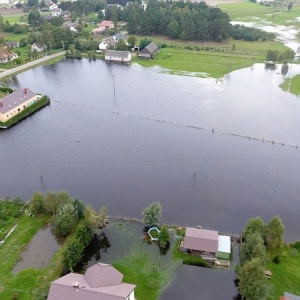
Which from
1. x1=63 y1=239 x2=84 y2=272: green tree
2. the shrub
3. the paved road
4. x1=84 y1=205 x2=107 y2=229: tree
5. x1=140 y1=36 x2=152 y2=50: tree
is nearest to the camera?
x1=63 y1=239 x2=84 y2=272: green tree

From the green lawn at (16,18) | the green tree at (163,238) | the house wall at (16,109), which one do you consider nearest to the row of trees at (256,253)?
the green tree at (163,238)

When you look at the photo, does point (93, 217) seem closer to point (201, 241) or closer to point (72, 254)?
point (72, 254)

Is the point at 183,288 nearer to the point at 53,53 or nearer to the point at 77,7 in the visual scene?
the point at 53,53

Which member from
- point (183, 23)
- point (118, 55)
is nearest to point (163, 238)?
point (118, 55)

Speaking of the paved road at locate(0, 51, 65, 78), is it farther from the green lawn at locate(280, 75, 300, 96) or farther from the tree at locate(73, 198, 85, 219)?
the green lawn at locate(280, 75, 300, 96)

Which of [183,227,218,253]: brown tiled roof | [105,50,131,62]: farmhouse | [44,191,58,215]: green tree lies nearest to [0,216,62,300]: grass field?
[44,191,58,215]: green tree

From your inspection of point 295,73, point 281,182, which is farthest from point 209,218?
point 295,73

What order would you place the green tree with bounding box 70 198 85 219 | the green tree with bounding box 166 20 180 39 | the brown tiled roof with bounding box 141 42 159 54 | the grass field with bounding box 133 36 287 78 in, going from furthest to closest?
the green tree with bounding box 166 20 180 39 → the brown tiled roof with bounding box 141 42 159 54 → the grass field with bounding box 133 36 287 78 → the green tree with bounding box 70 198 85 219
